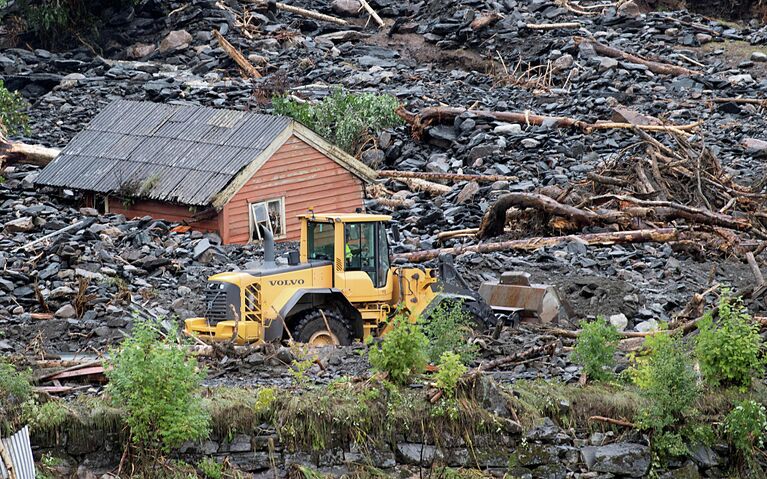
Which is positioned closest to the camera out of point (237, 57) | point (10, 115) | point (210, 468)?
point (210, 468)

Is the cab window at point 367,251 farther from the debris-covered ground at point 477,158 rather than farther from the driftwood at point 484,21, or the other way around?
the driftwood at point 484,21

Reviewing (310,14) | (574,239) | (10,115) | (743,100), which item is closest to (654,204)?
(574,239)

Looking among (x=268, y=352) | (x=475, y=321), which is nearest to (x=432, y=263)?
(x=475, y=321)

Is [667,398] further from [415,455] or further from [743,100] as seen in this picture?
[743,100]

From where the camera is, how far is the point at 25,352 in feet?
45.6

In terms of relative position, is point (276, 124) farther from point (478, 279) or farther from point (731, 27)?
point (731, 27)

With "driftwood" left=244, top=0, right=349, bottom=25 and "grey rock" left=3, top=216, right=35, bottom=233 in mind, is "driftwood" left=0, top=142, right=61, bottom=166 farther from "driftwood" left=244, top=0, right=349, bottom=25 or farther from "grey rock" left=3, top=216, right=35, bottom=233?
"driftwood" left=244, top=0, right=349, bottom=25

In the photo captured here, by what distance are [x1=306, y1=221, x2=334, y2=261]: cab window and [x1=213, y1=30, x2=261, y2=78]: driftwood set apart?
20.2 m

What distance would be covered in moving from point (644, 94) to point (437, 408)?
21.5 metres

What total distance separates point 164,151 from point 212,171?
157cm

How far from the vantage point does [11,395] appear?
11070 mm

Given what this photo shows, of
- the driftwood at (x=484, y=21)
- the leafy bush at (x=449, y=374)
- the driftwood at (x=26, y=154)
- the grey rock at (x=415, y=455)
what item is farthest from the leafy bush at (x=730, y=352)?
the driftwood at (x=484, y=21)

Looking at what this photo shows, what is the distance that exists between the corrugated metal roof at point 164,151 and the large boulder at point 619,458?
10.6 metres

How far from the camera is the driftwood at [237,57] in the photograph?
3522 centimetres
